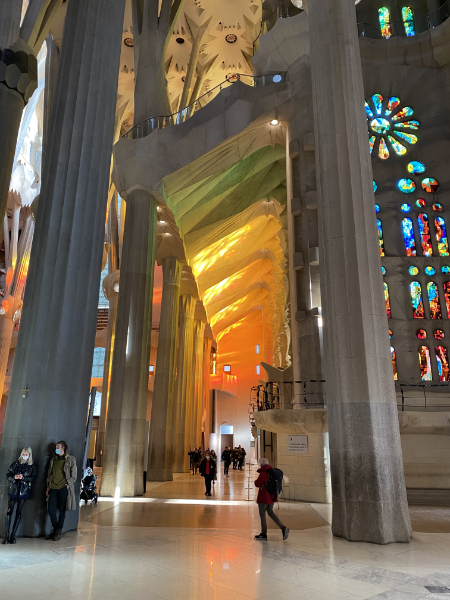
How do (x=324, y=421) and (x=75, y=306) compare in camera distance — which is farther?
(x=324, y=421)

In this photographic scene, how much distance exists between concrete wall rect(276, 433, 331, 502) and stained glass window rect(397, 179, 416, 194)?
11.0 meters

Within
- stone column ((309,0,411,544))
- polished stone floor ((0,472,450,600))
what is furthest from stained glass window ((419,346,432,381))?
stone column ((309,0,411,544))

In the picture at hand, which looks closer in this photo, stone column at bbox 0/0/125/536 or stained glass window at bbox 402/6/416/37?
stone column at bbox 0/0/125/536

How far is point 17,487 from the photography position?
5.91 m

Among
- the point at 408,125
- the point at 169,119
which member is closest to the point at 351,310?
the point at 169,119

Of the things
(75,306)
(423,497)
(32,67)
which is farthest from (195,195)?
(423,497)

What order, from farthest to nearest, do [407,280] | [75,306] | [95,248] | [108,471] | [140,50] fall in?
[140,50], [407,280], [108,471], [95,248], [75,306]

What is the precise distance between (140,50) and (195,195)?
600 cm

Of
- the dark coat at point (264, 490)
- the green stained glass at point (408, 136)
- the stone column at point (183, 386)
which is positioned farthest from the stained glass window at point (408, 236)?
the stone column at point (183, 386)

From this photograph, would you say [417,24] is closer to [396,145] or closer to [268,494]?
[396,145]

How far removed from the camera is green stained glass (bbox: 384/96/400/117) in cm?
1866

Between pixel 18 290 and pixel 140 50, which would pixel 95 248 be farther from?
pixel 18 290

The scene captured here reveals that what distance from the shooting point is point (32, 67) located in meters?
9.90

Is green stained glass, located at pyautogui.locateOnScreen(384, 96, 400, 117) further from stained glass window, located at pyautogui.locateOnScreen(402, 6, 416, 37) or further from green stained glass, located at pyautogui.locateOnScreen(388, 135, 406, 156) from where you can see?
stained glass window, located at pyautogui.locateOnScreen(402, 6, 416, 37)
